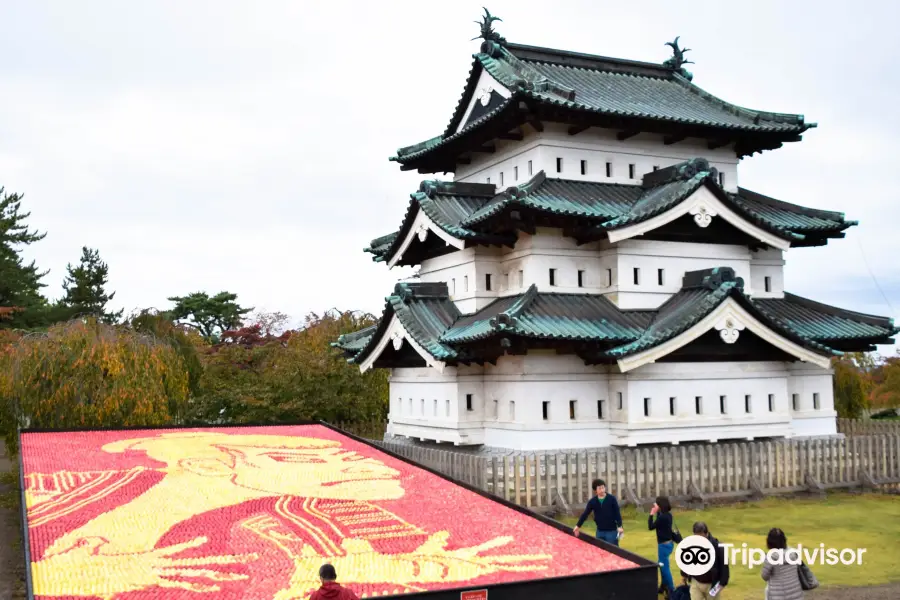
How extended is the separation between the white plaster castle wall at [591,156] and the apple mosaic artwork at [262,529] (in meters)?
9.75

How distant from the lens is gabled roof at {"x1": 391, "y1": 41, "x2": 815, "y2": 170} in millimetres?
21938

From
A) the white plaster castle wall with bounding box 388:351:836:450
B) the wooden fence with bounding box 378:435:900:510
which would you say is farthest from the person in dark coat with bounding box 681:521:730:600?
the white plaster castle wall with bounding box 388:351:836:450

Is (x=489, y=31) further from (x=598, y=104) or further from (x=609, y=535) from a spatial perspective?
(x=609, y=535)

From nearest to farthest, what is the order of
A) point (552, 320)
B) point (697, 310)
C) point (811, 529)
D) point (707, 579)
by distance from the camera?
point (707, 579)
point (811, 529)
point (697, 310)
point (552, 320)

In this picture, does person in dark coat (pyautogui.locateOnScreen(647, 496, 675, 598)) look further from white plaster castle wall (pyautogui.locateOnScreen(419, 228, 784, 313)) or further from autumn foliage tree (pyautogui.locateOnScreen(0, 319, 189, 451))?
autumn foliage tree (pyautogui.locateOnScreen(0, 319, 189, 451))

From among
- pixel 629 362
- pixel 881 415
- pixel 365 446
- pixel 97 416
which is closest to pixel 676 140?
pixel 629 362

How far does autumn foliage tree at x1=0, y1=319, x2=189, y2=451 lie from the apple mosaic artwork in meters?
6.64

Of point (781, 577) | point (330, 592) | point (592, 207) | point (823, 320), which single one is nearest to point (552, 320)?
point (592, 207)

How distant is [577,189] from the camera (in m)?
22.7

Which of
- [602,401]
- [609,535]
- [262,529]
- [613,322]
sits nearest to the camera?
[262,529]

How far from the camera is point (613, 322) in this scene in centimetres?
2116

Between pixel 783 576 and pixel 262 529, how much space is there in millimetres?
6966

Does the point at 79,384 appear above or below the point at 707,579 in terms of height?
above

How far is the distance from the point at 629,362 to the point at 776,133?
949 cm
